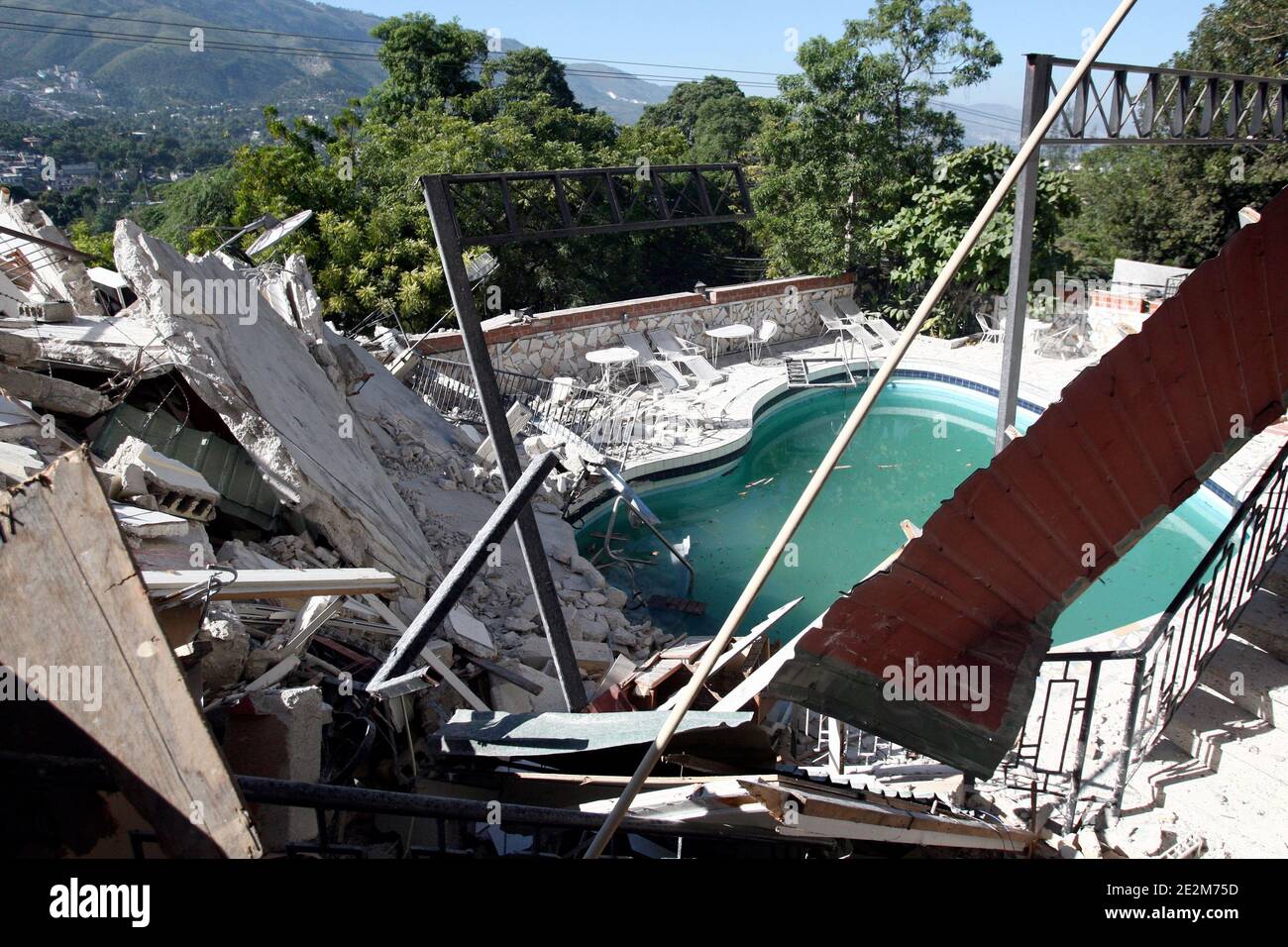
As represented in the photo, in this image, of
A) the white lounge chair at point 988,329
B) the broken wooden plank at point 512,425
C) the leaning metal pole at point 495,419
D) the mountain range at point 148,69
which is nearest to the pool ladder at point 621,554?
the broken wooden plank at point 512,425

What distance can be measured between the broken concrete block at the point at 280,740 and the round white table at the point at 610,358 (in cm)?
980

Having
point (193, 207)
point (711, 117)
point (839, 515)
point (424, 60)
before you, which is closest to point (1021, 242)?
point (839, 515)

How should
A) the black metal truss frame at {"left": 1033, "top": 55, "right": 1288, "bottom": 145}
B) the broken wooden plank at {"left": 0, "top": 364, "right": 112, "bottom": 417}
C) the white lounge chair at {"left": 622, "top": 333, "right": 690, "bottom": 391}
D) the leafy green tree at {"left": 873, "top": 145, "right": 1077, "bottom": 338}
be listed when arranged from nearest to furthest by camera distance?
the broken wooden plank at {"left": 0, "top": 364, "right": 112, "bottom": 417} → the black metal truss frame at {"left": 1033, "top": 55, "right": 1288, "bottom": 145} → the white lounge chair at {"left": 622, "top": 333, "right": 690, "bottom": 391} → the leafy green tree at {"left": 873, "top": 145, "right": 1077, "bottom": 338}

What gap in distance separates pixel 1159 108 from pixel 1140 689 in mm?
7029

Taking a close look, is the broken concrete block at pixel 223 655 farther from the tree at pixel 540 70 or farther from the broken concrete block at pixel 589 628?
the tree at pixel 540 70

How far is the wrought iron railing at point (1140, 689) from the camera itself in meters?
3.75

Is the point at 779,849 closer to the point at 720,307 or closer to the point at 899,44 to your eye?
the point at 720,307

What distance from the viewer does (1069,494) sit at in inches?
121

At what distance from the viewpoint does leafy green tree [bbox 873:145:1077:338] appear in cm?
1500

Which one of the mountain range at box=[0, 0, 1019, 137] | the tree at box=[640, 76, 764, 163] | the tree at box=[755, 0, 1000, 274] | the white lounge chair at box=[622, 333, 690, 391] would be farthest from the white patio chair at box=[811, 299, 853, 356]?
the mountain range at box=[0, 0, 1019, 137]

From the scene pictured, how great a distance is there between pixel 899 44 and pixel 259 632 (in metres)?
17.3

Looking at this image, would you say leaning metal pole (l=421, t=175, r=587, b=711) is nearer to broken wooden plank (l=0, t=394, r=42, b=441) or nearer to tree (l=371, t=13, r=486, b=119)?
broken wooden plank (l=0, t=394, r=42, b=441)

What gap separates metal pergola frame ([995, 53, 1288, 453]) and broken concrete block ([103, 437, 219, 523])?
601 centimetres

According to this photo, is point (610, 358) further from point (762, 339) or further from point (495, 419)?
point (495, 419)
